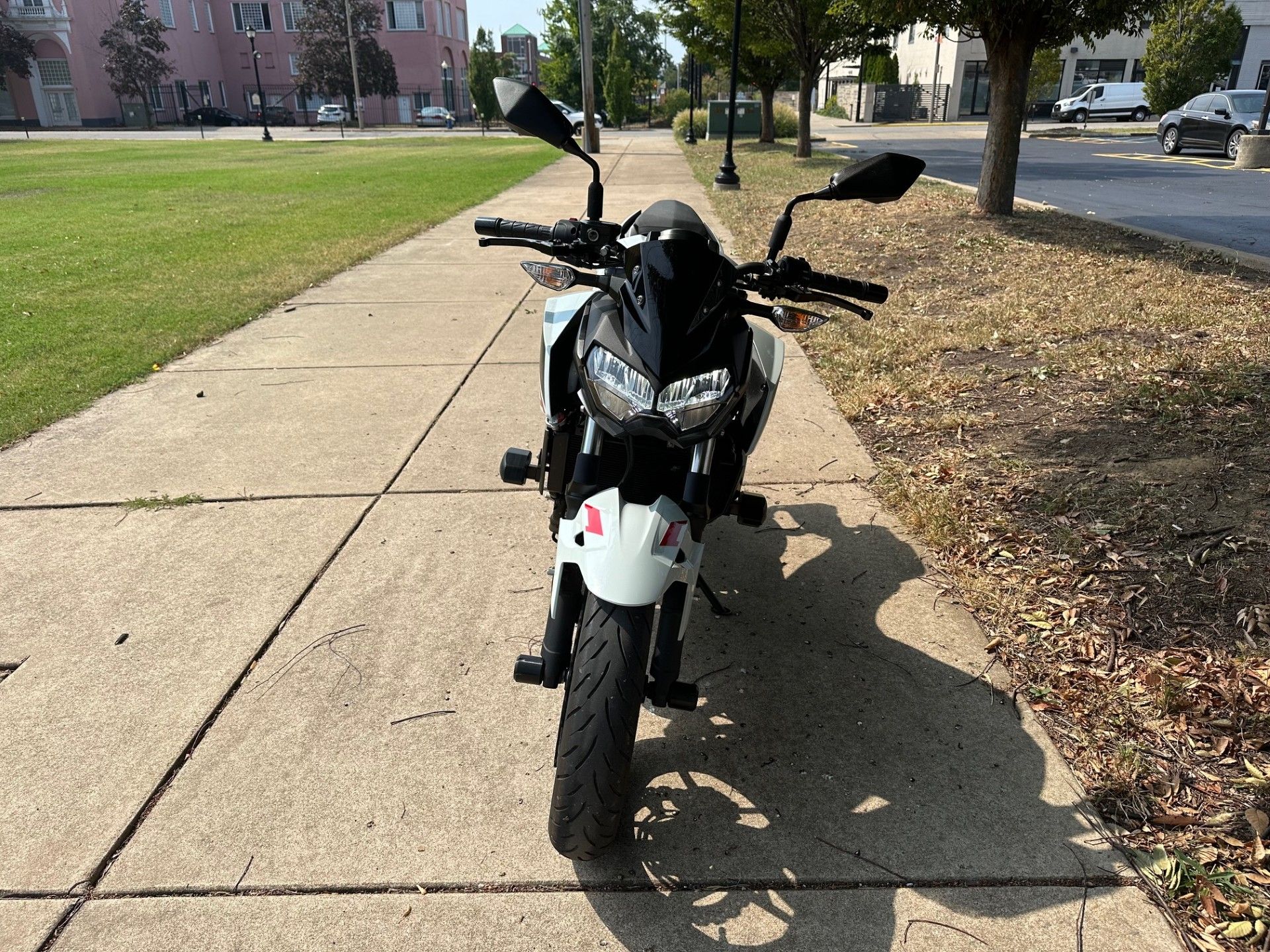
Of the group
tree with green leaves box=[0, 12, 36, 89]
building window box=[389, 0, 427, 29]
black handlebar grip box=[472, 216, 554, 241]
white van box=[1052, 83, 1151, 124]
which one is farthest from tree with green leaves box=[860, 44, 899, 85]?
tree with green leaves box=[0, 12, 36, 89]

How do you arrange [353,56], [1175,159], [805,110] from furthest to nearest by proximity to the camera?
[353,56]
[805,110]
[1175,159]

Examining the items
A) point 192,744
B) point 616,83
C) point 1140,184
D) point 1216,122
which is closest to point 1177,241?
point 1140,184

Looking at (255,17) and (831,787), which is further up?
(255,17)

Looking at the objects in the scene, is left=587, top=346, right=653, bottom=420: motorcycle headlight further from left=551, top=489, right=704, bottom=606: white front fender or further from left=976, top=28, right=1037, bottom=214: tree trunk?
left=976, top=28, right=1037, bottom=214: tree trunk

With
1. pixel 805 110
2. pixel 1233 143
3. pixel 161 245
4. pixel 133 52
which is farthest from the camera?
pixel 133 52

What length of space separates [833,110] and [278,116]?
39758 millimetres

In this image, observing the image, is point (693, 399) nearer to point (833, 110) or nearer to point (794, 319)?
point (794, 319)

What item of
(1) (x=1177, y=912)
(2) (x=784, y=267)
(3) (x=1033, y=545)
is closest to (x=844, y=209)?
(3) (x=1033, y=545)

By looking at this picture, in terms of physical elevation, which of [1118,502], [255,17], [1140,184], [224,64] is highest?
[255,17]

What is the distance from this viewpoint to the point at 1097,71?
A: 2062 inches

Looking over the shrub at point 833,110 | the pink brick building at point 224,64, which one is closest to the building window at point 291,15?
the pink brick building at point 224,64

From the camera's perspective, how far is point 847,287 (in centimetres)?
260

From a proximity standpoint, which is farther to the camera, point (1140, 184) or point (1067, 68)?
point (1067, 68)

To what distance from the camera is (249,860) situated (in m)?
2.20
